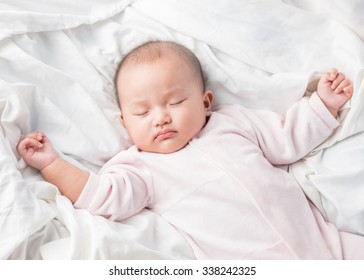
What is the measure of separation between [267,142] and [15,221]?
25.3 inches

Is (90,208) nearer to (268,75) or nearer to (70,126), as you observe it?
(70,126)

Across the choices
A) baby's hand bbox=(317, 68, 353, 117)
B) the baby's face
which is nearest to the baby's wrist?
the baby's face

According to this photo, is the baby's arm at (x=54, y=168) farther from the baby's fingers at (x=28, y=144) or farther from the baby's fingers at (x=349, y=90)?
the baby's fingers at (x=349, y=90)

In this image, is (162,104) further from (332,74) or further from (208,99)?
(332,74)

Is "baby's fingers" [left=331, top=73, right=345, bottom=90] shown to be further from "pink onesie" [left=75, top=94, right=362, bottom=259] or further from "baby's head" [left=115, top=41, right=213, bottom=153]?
"baby's head" [left=115, top=41, right=213, bottom=153]

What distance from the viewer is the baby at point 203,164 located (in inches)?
49.5

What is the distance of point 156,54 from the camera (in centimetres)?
138

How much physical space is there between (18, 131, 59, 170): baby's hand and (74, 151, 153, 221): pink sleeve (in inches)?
4.4

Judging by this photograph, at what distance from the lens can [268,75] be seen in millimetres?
1449

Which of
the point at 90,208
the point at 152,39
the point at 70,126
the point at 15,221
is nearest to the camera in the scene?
the point at 15,221

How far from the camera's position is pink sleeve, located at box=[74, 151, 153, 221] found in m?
1.25

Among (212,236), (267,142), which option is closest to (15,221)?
(212,236)

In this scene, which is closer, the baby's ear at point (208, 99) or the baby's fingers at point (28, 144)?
the baby's fingers at point (28, 144)

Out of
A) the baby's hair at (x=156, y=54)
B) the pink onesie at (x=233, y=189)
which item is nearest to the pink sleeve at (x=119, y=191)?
the pink onesie at (x=233, y=189)
